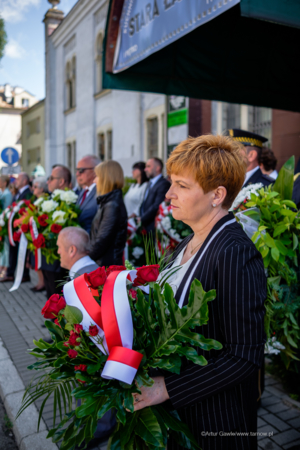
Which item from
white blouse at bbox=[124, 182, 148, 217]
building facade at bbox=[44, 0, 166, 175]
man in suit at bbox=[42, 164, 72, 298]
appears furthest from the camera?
building facade at bbox=[44, 0, 166, 175]

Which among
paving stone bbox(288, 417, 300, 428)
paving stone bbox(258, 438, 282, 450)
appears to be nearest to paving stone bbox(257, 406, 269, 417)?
paving stone bbox(288, 417, 300, 428)

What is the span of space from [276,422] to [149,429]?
6.98 ft

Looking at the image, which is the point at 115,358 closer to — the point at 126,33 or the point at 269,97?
the point at 126,33

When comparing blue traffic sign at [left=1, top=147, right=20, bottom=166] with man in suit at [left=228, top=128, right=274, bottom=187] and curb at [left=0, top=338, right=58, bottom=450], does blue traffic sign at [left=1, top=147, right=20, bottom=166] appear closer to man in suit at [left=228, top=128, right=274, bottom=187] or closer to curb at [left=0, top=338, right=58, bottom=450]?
curb at [left=0, top=338, right=58, bottom=450]

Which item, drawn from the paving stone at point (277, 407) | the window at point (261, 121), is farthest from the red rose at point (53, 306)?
the window at point (261, 121)

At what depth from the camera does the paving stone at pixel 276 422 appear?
2996 millimetres

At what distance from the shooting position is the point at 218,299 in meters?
1.52

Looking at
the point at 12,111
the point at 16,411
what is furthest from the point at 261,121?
the point at 12,111

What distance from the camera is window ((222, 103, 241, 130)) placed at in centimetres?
879

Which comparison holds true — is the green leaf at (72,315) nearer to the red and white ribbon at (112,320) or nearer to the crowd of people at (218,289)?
the red and white ribbon at (112,320)

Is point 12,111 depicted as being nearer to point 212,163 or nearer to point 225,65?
point 225,65

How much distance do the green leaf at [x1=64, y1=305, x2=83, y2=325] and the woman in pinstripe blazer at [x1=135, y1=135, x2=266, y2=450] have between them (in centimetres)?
35

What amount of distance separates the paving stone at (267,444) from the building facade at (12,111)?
176 feet

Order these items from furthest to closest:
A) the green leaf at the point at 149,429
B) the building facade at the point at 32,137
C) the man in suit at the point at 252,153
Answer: the building facade at the point at 32,137, the man in suit at the point at 252,153, the green leaf at the point at 149,429
